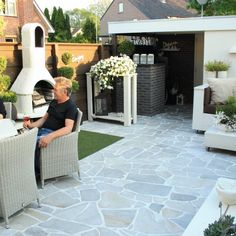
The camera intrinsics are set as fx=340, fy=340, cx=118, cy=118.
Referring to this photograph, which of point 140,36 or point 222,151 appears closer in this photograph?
point 222,151

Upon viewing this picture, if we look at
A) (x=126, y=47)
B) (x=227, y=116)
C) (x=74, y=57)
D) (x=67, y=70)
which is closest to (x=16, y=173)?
(x=227, y=116)

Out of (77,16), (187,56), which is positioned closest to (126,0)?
(187,56)

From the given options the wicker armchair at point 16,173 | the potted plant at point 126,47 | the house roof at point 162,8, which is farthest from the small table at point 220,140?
the house roof at point 162,8

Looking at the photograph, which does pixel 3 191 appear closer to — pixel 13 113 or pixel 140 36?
pixel 13 113

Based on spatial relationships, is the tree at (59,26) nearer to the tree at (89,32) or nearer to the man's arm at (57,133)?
the tree at (89,32)

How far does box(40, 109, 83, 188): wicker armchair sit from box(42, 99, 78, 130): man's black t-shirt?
0.15 meters

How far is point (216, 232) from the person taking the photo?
192 cm

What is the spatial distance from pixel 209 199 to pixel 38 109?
3855 millimetres

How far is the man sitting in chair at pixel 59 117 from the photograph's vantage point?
4.06 meters

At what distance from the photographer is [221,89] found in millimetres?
6609

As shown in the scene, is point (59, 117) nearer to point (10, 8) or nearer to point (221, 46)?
point (221, 46)

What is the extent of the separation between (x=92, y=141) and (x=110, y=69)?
1.79 meters

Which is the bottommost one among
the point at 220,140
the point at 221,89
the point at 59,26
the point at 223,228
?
the point at 220,140

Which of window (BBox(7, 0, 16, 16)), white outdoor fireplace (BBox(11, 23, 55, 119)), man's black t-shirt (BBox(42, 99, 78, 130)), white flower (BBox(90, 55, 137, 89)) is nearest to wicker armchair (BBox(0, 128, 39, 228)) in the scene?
man's black t-shirt (BBox(42, 99, 78, 130))
